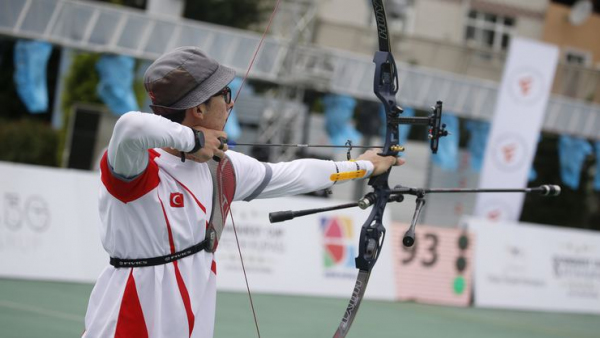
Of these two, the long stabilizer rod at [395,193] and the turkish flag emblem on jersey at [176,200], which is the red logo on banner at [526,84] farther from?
the turkish flag emblem on jersey at [176,200]

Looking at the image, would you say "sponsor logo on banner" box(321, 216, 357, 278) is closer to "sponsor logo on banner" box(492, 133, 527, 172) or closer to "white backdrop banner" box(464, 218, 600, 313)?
"white backdrop banner" box(464, 218, 600, 313)

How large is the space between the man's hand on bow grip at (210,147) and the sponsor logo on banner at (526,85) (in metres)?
11.5

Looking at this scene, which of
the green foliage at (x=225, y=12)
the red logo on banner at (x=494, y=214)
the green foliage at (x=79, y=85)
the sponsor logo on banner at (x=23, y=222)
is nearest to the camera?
the sponsor logo on banner at (x=23, y=222)

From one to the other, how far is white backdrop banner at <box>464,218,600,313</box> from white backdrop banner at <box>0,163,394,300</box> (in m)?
1.44

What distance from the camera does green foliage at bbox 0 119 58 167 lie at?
66.6 feet

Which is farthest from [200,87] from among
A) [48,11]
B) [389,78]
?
[48,11]

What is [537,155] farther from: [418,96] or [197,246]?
[197,246]

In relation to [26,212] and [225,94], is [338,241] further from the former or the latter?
[225,94]

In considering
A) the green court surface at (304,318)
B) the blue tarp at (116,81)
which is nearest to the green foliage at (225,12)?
the blue tarp at (116,81)

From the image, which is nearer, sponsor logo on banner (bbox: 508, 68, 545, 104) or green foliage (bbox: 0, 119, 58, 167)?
sponsor logo on banner (bbox: 508, 68, 545, 104)

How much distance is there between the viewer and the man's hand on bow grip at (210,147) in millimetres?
2904

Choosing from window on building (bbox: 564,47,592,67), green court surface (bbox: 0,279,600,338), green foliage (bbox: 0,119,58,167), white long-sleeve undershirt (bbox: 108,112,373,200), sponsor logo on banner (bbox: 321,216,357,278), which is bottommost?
green foliage (bbox: 0,119,58,167)

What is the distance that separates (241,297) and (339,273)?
1.56m

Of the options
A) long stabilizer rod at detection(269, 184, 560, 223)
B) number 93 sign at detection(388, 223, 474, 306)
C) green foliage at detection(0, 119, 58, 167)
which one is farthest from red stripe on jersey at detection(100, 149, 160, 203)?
green foliage at detection(0, 119, 58, 167)
